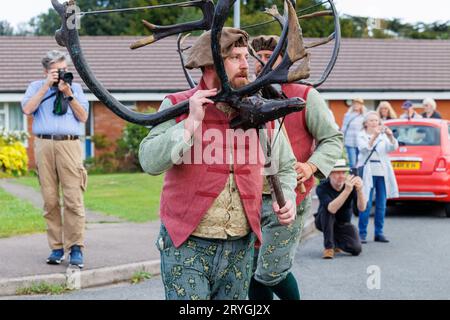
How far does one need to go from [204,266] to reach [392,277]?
5.29 meters

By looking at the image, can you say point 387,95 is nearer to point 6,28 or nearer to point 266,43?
point 266,43

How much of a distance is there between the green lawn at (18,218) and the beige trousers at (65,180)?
2.53 m

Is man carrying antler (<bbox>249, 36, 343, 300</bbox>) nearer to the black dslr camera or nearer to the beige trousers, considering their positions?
the black dslr camera

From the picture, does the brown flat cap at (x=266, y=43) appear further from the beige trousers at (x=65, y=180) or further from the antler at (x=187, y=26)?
the beige trousers at (x=65, y=180)

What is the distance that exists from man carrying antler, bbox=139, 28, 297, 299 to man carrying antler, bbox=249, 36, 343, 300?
1201 mm

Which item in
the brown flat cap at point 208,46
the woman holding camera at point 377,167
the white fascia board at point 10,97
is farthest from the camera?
the white fascia board at point 10,97

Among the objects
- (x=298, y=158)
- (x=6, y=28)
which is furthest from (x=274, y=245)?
(x=6, y=28)

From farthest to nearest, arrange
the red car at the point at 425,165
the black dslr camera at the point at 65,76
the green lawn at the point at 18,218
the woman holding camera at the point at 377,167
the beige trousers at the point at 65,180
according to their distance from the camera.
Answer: the red car at the point at 425,165 < the woman holding camera at the point at 377,167 < the green lawn at the point at 18,218 < the beige trousers at the point at 65,180 < the black dslr camera at the point at 65,76

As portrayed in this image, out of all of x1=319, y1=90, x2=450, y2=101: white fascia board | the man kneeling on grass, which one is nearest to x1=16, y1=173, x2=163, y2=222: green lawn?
the man kneeling on grass

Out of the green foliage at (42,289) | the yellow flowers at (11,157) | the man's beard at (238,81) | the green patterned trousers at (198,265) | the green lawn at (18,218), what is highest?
the man's beard at (238,81)

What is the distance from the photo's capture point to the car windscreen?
15.8m

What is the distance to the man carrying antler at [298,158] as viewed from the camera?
5.72m

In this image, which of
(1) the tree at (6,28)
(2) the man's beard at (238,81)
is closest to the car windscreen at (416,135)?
(2) the man's beard at (238,81)
